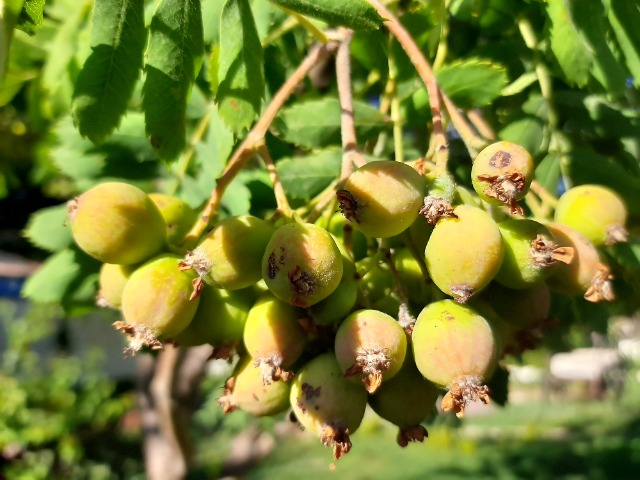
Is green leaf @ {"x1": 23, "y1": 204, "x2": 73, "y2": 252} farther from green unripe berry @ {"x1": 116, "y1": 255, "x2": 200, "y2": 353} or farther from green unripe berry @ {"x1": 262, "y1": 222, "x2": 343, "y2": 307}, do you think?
green unripe berry @ {"x1": 262, "y1": 222, "x2": 343, "y2": 307}

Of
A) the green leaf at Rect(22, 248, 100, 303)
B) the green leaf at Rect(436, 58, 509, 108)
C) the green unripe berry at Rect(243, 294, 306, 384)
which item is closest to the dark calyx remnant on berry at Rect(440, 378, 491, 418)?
the green unripe berry at Rect(243, 294, 306, 384)

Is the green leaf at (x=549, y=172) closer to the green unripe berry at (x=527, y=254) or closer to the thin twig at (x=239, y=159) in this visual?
the green unripe berry at (x=527, y=254)

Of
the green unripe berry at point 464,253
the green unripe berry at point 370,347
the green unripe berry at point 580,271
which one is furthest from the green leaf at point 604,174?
the green unripe berry at point 370,347

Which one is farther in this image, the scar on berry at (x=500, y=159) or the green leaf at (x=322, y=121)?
the green leaf at (x=322, y=121)

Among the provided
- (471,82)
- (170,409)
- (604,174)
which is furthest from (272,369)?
(170,409)

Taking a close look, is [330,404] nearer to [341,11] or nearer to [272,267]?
[272,267]

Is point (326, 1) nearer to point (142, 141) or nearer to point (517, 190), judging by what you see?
point (517, 190)
